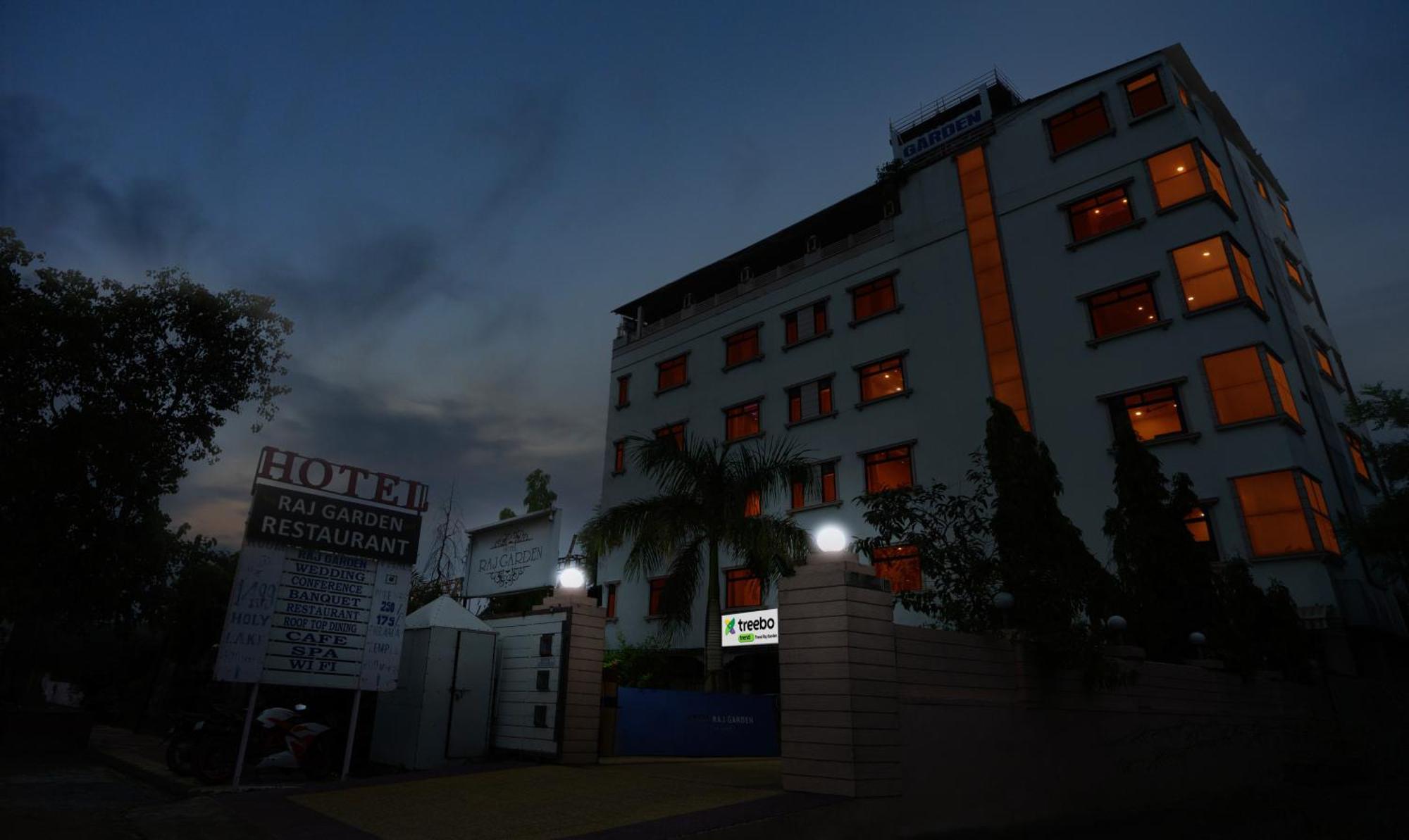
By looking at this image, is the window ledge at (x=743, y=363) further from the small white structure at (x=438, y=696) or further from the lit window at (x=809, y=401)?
the small white structure at (x=438, y=696)

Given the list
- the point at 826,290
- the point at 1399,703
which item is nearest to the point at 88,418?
the point at 826,290

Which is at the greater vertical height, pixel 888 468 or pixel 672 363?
pixel 672 363

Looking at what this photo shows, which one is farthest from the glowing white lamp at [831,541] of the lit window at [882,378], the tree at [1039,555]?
the lit window at [882,378]

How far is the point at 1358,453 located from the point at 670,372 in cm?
Result: 2551

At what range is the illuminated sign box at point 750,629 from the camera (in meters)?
23.7

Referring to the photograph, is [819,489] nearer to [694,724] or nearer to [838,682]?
[694,724]

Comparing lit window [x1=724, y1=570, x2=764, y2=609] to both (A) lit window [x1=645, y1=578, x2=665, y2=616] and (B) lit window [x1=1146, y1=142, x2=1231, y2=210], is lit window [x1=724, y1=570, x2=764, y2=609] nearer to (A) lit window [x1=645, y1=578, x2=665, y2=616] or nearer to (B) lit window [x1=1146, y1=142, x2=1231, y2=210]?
(A) lit window [x1=645, y1=578, x2=665, y2=616]

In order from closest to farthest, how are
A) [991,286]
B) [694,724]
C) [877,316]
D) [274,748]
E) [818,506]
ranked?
[274,748]
[694,724]
[991,286]
[818,506]
[877,316]

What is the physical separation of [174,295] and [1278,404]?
30278 millimetres

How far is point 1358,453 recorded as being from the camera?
23.9 m

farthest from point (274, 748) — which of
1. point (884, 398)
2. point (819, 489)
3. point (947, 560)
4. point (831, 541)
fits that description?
point (884, 398)

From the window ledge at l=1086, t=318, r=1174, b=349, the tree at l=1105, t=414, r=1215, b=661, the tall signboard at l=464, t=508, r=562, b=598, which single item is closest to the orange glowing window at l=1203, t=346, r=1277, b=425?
the window ledge at l=1086, t=318, r=1174, b=349

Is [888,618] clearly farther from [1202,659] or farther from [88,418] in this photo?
[88,418]

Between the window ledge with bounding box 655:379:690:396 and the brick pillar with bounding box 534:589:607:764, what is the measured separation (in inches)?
734
